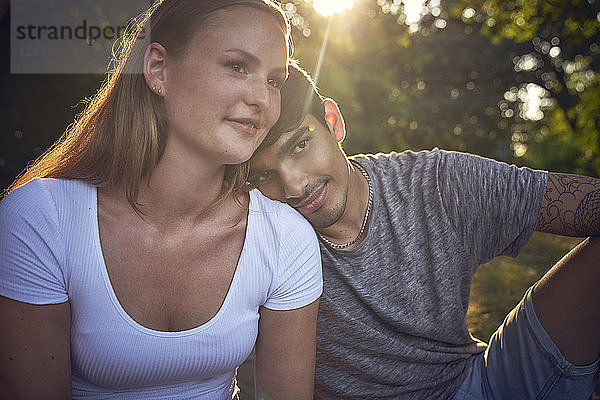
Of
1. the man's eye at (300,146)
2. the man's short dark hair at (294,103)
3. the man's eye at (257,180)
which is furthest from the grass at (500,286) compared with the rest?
the man's short dark hair at (294,103)

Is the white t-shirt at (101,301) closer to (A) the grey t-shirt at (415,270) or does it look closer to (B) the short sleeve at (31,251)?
(B) the short sleeve at (31,251)

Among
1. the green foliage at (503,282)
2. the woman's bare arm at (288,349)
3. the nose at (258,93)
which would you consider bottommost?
the green foliage at (503,282)

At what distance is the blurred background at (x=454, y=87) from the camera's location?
285 inches

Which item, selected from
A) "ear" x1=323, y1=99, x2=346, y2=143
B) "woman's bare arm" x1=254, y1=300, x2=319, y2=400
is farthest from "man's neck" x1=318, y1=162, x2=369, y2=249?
"woman's bare arm" x1=254, y1=300, x2=319, y2=400

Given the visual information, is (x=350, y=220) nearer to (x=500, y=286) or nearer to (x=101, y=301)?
(x=101, y=301)

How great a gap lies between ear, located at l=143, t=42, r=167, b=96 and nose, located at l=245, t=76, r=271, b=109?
35 centimetres

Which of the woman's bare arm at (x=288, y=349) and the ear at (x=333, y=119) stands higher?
the ear at (x=333, y=119)

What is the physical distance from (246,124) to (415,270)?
1.23m

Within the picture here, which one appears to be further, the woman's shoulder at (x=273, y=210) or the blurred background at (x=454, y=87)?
the blurred background at (x=454, y=87)

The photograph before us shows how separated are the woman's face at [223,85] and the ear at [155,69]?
0.8 inches

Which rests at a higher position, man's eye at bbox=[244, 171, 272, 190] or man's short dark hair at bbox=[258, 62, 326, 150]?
man's short dark hair at bbox=[258, 62, 326, 150]

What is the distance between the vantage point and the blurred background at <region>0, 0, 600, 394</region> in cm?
723

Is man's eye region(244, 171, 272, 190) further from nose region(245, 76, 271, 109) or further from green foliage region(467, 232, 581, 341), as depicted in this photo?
green foliage region(467, 232, 581, 341)

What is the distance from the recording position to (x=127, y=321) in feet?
6.49
